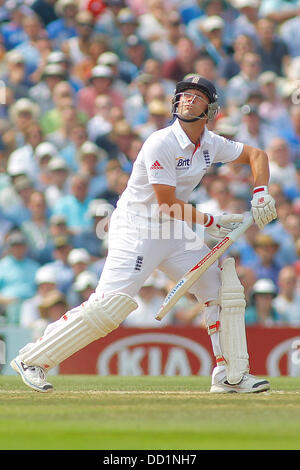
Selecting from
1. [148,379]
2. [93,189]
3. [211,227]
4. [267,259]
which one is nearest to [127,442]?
[211,227]

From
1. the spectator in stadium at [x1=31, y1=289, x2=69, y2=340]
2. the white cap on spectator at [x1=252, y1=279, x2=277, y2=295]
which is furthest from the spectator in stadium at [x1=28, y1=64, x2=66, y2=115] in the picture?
the white cap on spectator at [x1=252, y1=279, x2=277, y2=295]

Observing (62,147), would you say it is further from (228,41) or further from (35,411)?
(35,411)

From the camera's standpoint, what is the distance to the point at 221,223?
607 cm

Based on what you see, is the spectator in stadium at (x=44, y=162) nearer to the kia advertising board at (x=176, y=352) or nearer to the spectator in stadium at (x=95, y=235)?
the spectator in stadium at (x=95, y=235)

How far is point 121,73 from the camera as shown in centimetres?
1232

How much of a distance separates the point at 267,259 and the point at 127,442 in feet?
20.0

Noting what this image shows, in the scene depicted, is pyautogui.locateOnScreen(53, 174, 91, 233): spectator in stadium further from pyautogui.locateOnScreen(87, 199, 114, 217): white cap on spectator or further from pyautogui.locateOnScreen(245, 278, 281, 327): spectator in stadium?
pyautogui.locateOnScreen(245, 278, 281, 327): spectator in stadium

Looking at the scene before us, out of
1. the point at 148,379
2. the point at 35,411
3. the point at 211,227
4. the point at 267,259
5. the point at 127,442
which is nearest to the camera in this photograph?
the point at 127,442

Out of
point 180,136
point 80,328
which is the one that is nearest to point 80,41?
point 180,136

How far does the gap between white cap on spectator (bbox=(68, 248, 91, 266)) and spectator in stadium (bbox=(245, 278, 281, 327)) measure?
171cm

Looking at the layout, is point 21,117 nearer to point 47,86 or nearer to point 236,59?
point 47,86

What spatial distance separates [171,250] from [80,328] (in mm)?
743

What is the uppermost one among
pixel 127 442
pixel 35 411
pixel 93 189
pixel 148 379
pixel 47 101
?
pixel 47 101

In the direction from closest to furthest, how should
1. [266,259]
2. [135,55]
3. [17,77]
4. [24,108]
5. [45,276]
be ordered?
[45,276]
[266,259]
[24,108]
[17,77]
[135,55]
